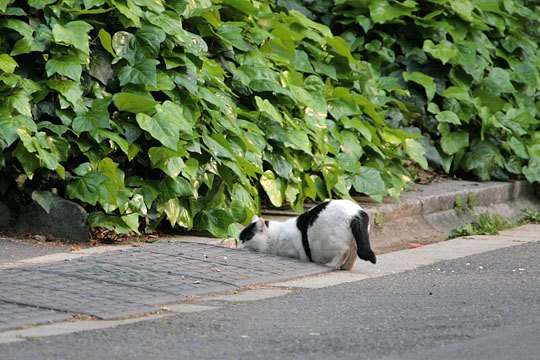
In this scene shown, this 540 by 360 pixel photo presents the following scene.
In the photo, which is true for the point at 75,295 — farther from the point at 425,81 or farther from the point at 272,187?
the point at 425,81

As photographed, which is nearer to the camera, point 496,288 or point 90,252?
point 496,288

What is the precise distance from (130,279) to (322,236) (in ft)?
5.19

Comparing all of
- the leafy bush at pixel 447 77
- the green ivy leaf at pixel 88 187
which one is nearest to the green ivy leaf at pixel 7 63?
the green ivy leaf at pixel 88 187

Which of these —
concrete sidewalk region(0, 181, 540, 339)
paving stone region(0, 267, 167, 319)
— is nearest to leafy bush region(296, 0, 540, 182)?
concrete sidewalk region(0, 181, 540, 339)

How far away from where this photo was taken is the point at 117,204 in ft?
25.7

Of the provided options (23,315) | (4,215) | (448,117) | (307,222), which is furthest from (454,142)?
(23,315)

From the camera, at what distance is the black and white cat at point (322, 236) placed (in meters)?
7.49

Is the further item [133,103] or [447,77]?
[447,77]

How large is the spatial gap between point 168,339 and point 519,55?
865 cm

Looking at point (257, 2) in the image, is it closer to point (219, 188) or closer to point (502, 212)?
point (219, 188)

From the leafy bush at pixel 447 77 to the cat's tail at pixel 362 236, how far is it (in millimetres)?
3687

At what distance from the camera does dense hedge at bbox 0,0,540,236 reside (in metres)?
7.98

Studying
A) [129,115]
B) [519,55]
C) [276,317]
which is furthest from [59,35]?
[519,55]

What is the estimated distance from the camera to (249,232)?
7961 millimetres
